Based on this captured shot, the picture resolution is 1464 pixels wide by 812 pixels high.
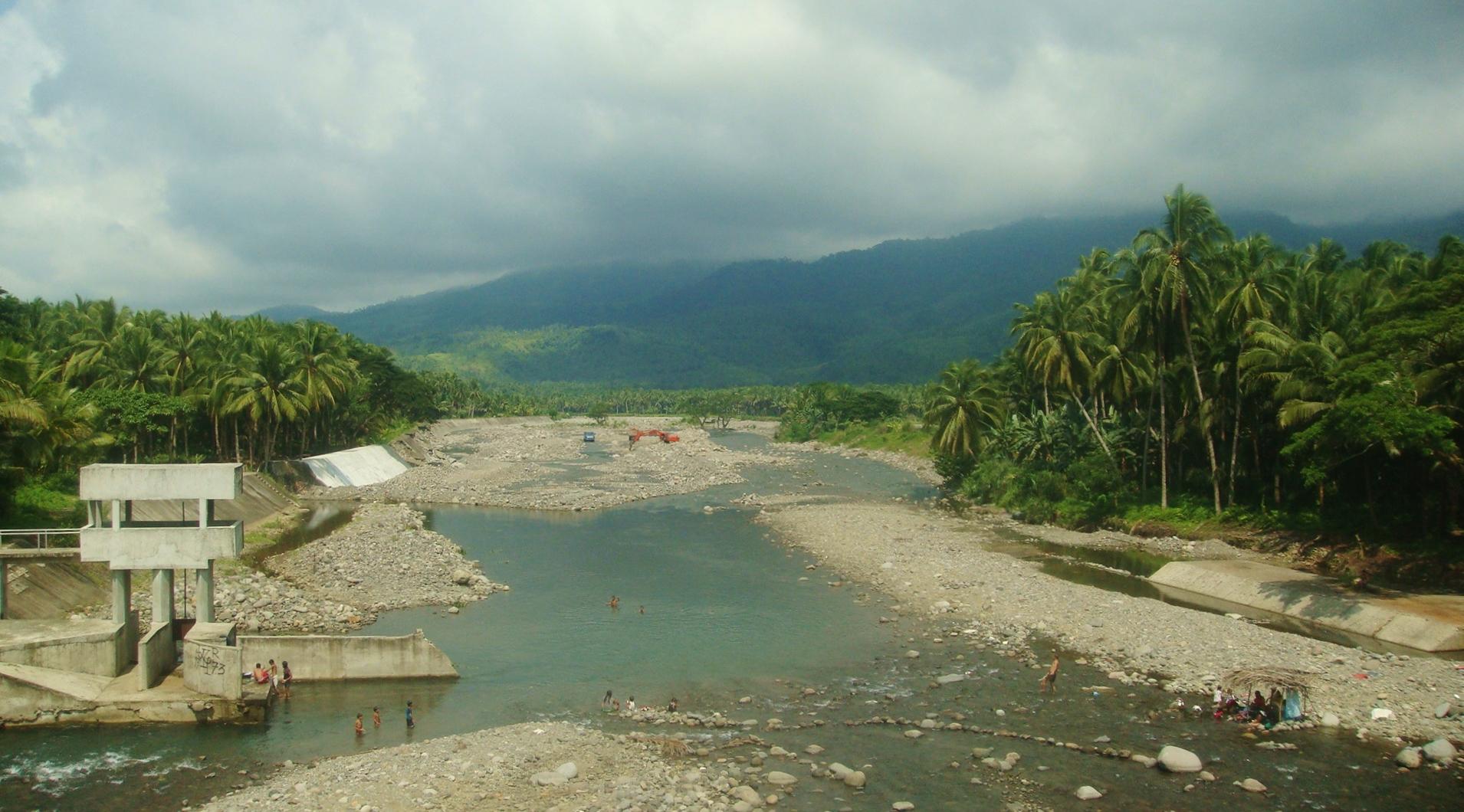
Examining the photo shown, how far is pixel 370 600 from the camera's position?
37969 mm

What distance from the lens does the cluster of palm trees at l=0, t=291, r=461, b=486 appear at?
38.3 meters

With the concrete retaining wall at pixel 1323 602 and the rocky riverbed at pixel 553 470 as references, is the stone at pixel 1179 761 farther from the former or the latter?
the rocky riverbed at pixel 553 470

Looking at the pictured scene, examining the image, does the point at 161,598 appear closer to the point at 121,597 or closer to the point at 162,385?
the point at 121,597

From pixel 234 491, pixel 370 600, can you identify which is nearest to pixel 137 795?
pixel 234 491

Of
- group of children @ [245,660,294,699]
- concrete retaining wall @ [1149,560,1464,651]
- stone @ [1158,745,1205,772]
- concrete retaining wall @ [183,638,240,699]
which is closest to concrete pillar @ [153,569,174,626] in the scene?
concrete retaining wall @ [183,638,240,699]

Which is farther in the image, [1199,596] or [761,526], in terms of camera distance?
[761,526]

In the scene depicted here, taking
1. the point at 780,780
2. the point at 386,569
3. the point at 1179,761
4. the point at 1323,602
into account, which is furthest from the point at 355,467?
the point at 1179,761

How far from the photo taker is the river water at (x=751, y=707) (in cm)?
2086

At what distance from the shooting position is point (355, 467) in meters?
81.8

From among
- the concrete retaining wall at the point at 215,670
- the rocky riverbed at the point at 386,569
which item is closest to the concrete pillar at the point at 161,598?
the concrete retaining wall at the point at 215,670

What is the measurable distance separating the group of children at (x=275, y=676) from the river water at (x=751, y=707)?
0.68m

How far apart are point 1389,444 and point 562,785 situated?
29816 millimetres

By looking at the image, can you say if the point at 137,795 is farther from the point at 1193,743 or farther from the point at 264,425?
the point at 264,425

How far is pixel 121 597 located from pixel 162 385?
47.5 metres
